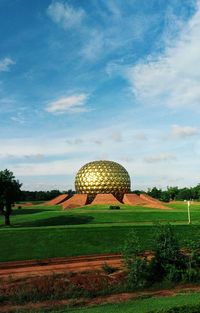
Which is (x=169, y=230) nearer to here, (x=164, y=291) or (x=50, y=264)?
(x=164, y=291)

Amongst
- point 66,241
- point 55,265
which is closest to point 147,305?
point 55,265

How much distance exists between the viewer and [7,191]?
36469mm

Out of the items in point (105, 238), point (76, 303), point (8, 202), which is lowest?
point (76, 303)

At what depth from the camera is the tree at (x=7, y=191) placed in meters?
36.1

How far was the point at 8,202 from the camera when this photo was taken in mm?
36844

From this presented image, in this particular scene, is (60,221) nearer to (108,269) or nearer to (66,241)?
(66,241)

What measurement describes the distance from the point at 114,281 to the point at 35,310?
15.1ft

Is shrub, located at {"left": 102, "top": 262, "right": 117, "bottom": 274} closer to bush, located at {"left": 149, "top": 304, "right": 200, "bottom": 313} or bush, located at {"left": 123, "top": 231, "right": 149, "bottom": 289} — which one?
bush, located at {"left": 123, "top": 231, "right": 149, "bottom": 289}

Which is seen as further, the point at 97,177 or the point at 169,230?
the point at 97,177

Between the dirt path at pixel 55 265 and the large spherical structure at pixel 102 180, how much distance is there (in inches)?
1883

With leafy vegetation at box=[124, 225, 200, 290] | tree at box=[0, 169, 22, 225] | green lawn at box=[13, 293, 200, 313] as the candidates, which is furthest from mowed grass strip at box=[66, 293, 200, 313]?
tree at box=[0, 169, 22, 225]

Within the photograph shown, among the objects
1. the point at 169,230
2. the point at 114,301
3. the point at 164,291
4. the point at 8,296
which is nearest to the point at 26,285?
the point at 8,296

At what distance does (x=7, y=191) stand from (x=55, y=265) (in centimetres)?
1713

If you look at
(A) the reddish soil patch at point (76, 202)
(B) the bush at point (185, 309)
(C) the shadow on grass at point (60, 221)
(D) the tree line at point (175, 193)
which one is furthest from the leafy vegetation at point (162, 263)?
(D) the tree line at point (175, 193)
